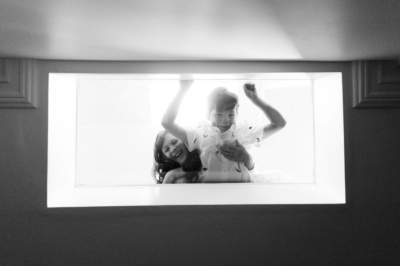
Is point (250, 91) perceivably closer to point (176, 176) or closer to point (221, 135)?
point (221, 135)

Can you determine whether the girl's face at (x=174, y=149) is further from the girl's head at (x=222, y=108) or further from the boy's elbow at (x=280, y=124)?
the boy's elbow at (x=280, y=124)

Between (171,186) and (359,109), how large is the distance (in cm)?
70

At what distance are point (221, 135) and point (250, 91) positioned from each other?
0.20 meters

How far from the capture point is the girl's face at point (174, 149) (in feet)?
5.17

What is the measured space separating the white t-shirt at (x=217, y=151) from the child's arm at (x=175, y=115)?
0.05 meters

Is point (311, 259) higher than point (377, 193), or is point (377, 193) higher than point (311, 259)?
point (377, 193)

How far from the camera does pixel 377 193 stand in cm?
138

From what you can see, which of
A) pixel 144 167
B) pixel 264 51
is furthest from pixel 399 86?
pixel 144 167

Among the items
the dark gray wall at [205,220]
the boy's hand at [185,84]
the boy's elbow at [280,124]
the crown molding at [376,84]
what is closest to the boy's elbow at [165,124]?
the boy's hand at [185,84]

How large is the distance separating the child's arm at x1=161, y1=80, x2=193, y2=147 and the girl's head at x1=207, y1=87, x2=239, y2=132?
10 centimetres

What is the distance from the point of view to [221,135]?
1.58 metres

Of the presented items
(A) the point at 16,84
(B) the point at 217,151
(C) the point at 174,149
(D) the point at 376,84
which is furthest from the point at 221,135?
(A) the point at 16,84

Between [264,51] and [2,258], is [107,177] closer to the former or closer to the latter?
[2,258]

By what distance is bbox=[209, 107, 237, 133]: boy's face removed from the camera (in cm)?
158
